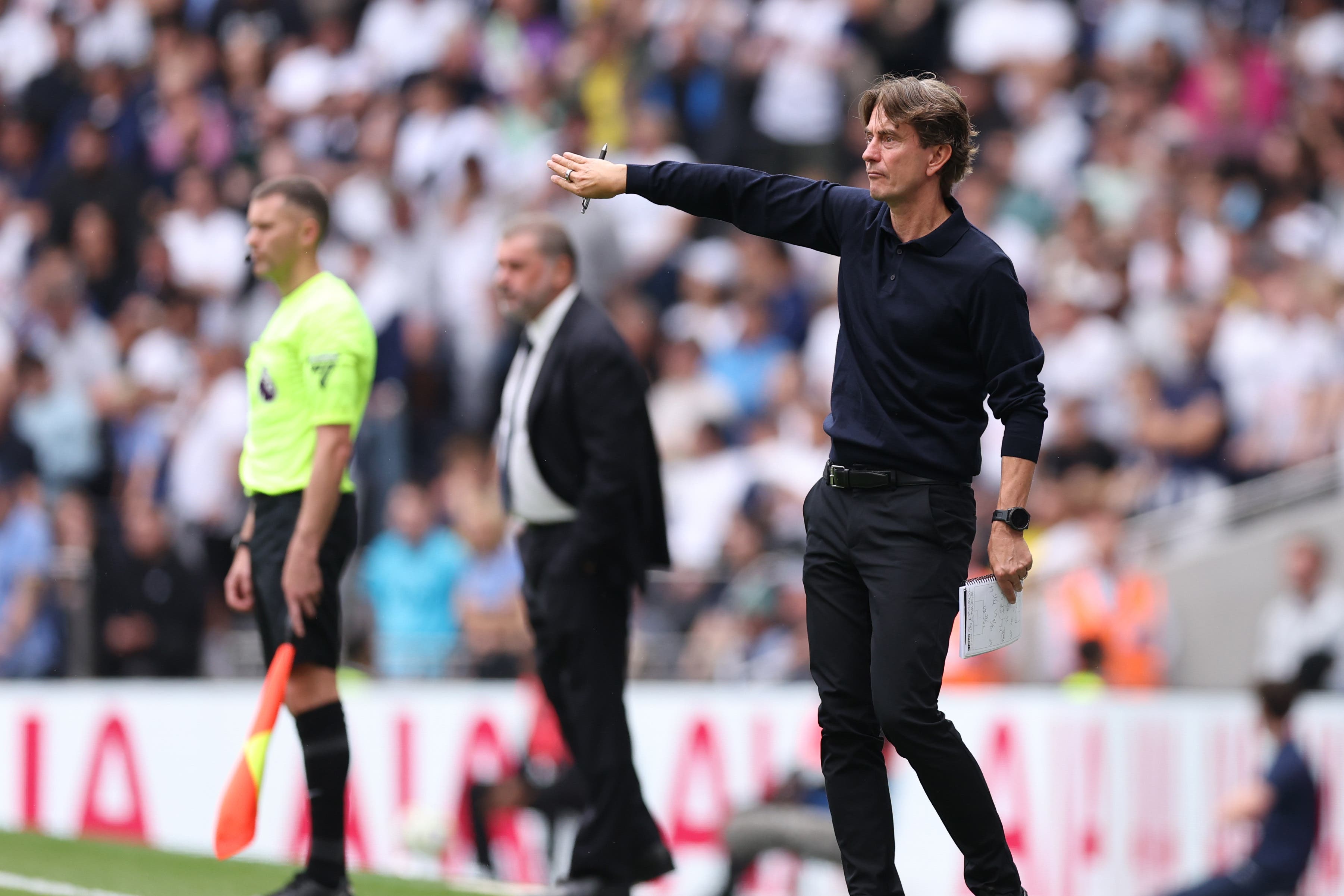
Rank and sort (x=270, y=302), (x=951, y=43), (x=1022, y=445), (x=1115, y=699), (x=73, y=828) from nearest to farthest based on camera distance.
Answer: (x=1022, y=445) → (x=1115, y=699) → (x=73, y=828) → (x=270, y=302) → (x=951, y=43)

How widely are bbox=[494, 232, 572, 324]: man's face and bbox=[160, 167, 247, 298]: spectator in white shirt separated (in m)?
7.75

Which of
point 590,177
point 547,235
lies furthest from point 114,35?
point 590,177

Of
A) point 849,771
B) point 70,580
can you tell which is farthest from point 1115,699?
point 70,580

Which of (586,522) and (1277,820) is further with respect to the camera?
(1277,820)

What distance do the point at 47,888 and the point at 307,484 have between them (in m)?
1.84

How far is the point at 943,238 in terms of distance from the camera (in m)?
4.95

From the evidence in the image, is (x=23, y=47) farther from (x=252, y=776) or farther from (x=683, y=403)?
(x=252, y=776)

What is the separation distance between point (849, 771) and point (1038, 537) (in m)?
6.85

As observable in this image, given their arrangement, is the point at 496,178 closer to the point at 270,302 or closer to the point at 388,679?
the point at 270,302

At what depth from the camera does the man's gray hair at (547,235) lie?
6922mm

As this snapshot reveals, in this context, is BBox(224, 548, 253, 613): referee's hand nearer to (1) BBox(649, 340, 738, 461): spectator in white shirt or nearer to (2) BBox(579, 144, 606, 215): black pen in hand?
(2) BBox(579, 144, 606, 215): black pen in hand

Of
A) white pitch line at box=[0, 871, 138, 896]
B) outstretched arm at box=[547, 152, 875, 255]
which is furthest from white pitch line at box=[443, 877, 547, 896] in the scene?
outstretched arm at box=[547, 152, 875, 255]

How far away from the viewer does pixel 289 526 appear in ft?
19.6

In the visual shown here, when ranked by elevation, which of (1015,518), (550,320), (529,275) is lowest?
(1015,518)
